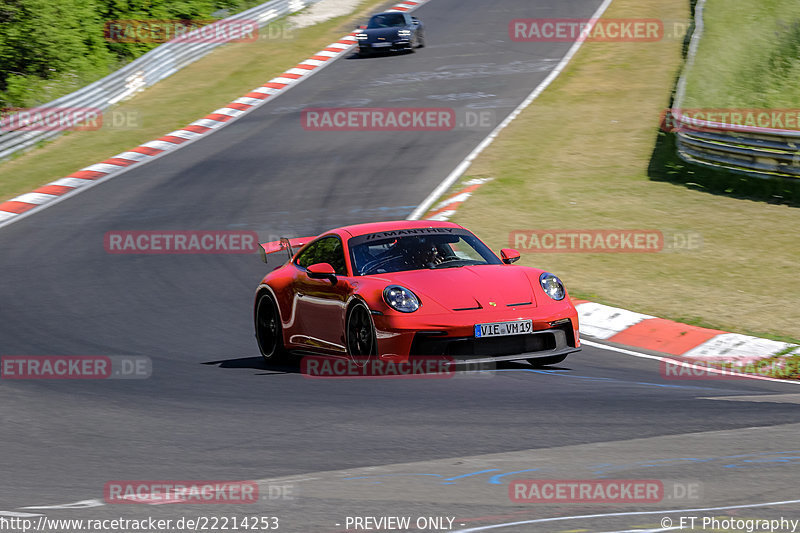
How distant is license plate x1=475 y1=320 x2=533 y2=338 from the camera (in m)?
8.59

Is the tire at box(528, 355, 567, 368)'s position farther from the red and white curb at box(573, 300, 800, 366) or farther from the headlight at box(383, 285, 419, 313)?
the red and white curb at box(573, 300, 800, 366)

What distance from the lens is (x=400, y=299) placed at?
879 cm

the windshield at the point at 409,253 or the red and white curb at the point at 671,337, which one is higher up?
the windshield at the point at 409,253

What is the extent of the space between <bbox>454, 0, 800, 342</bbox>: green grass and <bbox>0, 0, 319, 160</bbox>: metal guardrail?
426 inches

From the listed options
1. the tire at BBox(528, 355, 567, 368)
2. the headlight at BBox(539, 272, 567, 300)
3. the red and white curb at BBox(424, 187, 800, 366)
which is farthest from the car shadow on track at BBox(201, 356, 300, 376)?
the red and white curb at BBox(424, 187, 800, 366)

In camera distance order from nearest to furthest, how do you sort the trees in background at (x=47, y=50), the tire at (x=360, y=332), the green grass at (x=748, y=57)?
the tire at (x=360, y=332), the green grass at (x=748, y=57), the trees in background at (x=47, y=50)

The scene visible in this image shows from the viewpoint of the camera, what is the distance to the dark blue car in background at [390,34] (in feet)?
107

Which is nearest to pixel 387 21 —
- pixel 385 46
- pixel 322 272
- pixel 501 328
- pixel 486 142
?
pixel 385 46

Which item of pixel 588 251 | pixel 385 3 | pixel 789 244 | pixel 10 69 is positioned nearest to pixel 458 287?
pixel 588 251

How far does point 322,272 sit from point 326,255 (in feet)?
2.16

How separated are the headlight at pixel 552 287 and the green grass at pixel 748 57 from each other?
51.9ft

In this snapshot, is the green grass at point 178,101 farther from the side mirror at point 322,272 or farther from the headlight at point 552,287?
the headlight at point 552,287

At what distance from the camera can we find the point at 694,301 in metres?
11.8

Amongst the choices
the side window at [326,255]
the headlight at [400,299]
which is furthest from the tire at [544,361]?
the side window at [326,255]
